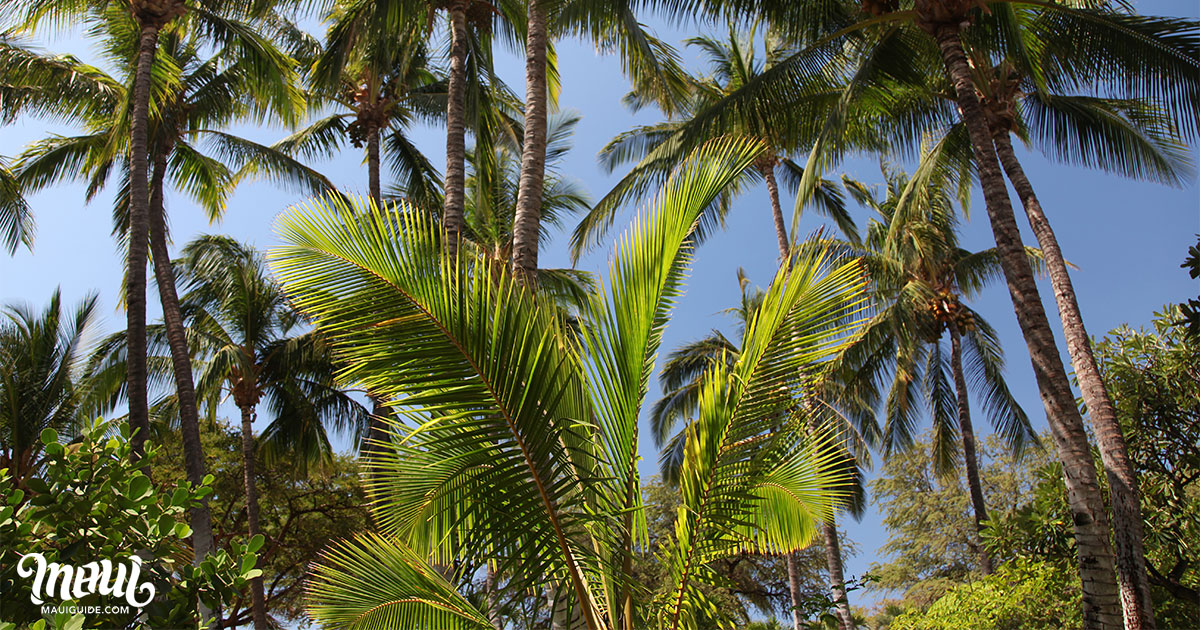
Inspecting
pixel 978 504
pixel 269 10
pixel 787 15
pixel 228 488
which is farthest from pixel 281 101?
pixel 978 504

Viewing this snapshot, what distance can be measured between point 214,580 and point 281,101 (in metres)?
11.8

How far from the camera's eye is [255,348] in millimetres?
17812

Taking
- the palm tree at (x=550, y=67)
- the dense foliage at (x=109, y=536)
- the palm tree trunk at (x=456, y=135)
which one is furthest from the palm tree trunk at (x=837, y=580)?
the dense foliage at (x=109, y=536)

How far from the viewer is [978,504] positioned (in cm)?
1597

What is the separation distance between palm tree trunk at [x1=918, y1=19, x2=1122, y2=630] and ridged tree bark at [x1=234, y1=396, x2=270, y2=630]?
1150 cm

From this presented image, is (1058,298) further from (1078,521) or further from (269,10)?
(269,10)

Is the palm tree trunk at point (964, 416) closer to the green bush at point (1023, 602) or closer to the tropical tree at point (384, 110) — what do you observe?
the green bush at point (1023, 602)

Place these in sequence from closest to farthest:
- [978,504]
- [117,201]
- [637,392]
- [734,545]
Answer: [637,392], [734,545], [117,201], [978,504]

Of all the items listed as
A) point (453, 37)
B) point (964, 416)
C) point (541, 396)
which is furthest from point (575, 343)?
point (964, 416)

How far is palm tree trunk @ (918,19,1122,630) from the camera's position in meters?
6.84

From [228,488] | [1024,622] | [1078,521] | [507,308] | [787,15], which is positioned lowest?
[1024,622]

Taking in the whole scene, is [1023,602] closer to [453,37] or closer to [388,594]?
[388,594]

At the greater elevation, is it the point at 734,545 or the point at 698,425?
the point at 698,425

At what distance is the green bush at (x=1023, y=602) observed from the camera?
10.0 m
